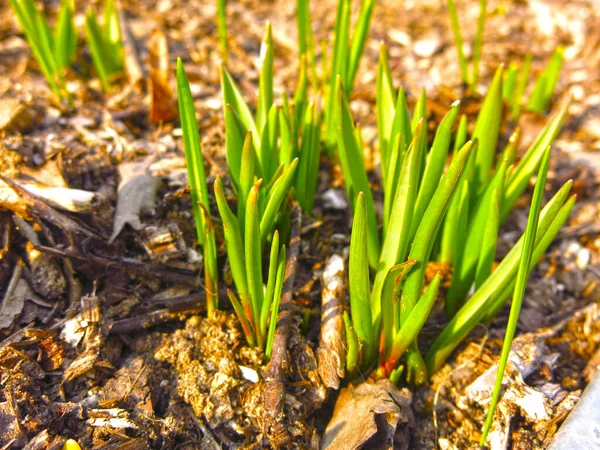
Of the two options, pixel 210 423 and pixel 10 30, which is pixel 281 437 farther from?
pixel 10 30

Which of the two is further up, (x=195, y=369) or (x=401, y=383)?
(x=195, y=369)

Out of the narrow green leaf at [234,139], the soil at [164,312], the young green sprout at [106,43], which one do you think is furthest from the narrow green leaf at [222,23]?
the narrow green leaf at [234,139]

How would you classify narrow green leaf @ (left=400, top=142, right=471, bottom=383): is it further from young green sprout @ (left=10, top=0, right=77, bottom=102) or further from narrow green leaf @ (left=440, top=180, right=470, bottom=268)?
young green sprout @ (left=10, top=0, right=77, bottom=102)

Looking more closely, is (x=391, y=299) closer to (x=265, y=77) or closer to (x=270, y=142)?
(x=270, y=142)

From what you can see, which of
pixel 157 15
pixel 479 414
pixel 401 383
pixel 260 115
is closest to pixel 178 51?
pixel 157 15

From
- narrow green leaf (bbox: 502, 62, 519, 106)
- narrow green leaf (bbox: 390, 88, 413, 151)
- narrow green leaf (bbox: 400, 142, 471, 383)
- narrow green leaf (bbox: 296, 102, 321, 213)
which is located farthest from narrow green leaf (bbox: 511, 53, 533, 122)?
narrow green leaf (bbox: 400, 142, 471, 383)

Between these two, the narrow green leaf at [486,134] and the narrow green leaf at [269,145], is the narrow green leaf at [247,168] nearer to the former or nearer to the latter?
the narrow green leaf at [269,145]
